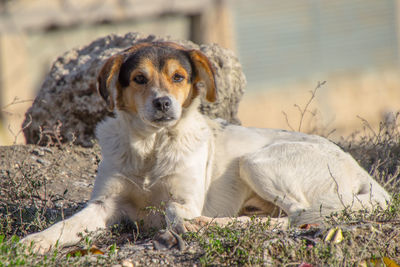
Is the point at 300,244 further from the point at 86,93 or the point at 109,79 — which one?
the point at 86,93

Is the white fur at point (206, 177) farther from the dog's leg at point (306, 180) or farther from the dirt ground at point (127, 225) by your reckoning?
the dirt ground at point (127, 225)

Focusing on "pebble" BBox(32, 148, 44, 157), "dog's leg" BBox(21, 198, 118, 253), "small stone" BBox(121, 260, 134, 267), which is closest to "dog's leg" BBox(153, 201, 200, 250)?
"small stone" BBox(121, 260, 134, 267)

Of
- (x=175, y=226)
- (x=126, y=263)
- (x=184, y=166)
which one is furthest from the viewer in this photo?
(x=184, y=166)

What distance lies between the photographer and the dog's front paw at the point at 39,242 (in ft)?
13.3

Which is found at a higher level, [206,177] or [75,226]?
[206,177]

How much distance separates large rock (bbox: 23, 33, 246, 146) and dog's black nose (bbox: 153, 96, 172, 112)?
213 centimetres

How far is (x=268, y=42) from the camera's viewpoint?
599 inches

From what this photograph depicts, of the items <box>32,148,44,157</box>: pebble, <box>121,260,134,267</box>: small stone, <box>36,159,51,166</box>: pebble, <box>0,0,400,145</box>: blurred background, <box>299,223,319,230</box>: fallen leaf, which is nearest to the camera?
<box>121,260,134,267</box>: small stone

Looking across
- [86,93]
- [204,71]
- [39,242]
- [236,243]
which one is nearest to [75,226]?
[39,242]

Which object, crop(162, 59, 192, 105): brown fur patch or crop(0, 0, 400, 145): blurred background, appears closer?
crop(162, 59, 192, 105): brown fur patch

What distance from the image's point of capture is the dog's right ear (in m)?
4.62

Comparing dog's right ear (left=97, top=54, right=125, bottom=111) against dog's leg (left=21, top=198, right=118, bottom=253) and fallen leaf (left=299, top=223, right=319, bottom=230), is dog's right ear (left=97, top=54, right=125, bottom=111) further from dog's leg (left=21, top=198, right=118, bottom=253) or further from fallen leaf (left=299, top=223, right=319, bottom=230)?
fallen leaf (left=299, top=223, right=319, bottom=230)

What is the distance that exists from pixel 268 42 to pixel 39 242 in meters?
11.8

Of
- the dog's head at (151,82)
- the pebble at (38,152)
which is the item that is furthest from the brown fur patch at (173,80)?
the pebble at (38,152)
